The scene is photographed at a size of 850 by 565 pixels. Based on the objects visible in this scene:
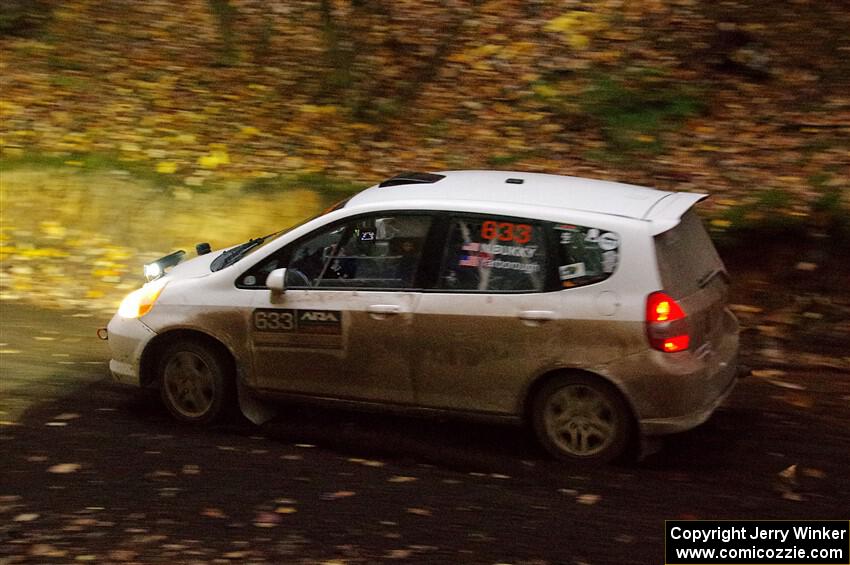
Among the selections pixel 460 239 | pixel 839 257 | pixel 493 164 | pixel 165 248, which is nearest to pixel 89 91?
pixel 165 248

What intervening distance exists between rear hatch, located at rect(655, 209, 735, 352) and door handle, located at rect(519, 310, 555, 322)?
27.5 inches

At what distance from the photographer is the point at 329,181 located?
11.3 metres

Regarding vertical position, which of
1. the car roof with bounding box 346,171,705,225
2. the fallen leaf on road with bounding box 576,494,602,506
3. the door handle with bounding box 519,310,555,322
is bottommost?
the fallen leaf on road with bounding box 576,494,602,506

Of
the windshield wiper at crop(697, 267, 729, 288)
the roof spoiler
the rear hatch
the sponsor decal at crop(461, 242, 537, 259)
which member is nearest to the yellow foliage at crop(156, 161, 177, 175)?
the sponsor decal at crop(461, 242, 537, 259)

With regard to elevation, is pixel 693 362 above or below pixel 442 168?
below

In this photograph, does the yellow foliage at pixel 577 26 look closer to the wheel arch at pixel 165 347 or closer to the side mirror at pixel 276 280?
the side mirror at pixel 276 280

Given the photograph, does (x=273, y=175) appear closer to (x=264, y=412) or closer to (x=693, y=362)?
(x=264, y=412)

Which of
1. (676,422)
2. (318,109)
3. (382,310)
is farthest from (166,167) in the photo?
(676,422)

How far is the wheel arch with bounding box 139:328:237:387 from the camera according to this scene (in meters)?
7.18

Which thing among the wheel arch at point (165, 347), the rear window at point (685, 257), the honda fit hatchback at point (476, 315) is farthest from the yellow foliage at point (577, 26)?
the wheel arch at point (165, 347)

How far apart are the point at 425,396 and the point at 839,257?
167 inches

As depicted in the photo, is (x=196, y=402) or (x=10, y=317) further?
(x=10, y=317)

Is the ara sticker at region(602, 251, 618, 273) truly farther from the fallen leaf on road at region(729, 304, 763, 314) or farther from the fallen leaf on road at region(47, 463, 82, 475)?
the fallen leaf on road at region(47, 463, 82, 475)

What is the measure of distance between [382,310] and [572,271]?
124cm
